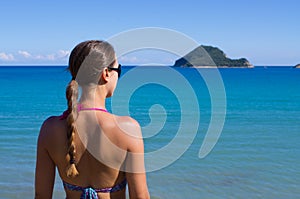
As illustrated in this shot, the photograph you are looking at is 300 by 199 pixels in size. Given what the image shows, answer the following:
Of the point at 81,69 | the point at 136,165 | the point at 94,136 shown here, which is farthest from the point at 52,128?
the point at 136,165

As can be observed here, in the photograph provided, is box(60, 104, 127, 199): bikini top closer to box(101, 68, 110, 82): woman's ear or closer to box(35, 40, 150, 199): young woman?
box(35, 40, 150, 199): young woman

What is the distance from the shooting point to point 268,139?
1238 centimetres

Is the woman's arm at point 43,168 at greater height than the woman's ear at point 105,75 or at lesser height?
Answer: lesser

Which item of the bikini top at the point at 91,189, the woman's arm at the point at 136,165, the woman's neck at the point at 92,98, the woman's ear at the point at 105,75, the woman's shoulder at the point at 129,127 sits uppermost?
the woman's ear at the point at 105,75

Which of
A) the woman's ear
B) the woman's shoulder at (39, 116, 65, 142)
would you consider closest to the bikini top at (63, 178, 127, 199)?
the woman's shoulder at (39, 116, 65, 142)

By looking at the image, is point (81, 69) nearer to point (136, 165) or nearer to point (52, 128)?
point (52, 128)

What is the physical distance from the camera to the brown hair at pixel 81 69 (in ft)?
6.57

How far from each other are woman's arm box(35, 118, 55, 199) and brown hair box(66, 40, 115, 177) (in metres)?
0.15

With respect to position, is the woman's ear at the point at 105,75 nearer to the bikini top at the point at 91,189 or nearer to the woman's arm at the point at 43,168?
the woman's arm at the point at 43,168

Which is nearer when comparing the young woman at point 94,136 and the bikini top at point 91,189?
the young woman at point 94,136

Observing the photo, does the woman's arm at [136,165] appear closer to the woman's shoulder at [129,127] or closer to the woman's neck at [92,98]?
the woman's shoulder at [129,127]

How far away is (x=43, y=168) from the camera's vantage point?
2.18 metres

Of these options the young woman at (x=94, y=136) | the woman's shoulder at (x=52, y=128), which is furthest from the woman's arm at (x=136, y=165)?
the woman's shoulder at (x=52, y=128)

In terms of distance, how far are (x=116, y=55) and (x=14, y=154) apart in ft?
27.2
